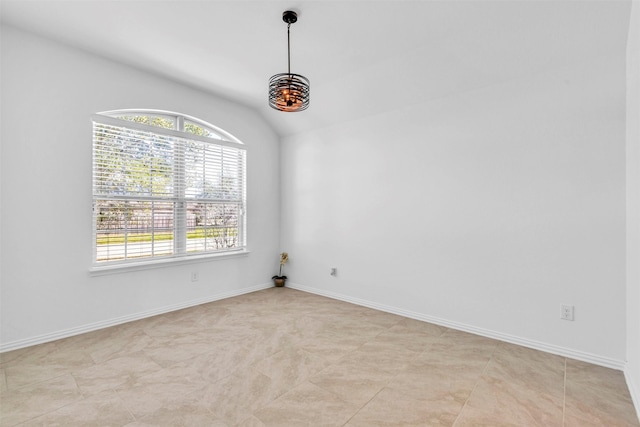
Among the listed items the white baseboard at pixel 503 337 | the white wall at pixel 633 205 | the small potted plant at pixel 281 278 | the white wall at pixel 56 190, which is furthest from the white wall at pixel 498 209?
the white wall at pixel 56 190

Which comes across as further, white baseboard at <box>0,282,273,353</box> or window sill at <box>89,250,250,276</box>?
window sill at <box>89,250,250,276</box>

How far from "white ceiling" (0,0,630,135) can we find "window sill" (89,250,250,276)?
215 cm

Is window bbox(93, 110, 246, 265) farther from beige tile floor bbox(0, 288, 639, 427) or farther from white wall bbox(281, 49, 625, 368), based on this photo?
white wall bbox(281, 49, 625, 368)

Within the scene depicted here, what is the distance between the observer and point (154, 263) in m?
3.55

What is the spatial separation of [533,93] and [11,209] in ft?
15.4

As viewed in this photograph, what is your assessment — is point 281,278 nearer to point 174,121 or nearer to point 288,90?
point 174,121

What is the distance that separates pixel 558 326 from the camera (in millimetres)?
2623

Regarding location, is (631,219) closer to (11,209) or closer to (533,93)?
(533,93)

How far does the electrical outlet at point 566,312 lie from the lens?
257 centimetres

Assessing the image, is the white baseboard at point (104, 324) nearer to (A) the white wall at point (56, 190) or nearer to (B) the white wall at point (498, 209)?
(A) the white wall at point (56, 190)

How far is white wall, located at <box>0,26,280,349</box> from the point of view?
2.66m

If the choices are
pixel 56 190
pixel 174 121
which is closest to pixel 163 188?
pixel 174 121

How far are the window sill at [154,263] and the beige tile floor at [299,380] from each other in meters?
0.59

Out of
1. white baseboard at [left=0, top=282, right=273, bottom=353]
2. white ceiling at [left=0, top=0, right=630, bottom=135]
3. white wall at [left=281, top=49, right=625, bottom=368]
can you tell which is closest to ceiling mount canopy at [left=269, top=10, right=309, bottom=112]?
white ceiling at [left=0, top=0, right=630, bottom=135]
